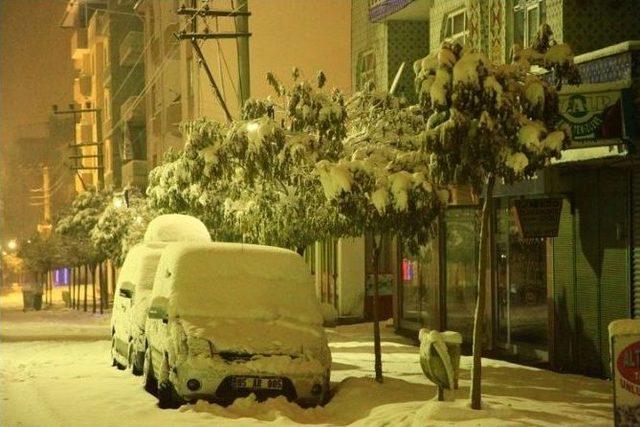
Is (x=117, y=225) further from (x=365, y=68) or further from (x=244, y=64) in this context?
(x=244, y=64)

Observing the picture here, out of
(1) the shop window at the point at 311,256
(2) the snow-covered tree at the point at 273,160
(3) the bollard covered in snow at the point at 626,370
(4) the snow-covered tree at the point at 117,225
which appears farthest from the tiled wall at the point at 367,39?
(3) the bollard covered in snow at the point at 626,370

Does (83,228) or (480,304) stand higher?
(83,228)

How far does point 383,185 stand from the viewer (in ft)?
42.9

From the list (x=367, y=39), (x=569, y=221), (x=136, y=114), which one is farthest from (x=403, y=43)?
(x=136, y=114)

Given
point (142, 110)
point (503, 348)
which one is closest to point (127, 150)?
point (142, 110)

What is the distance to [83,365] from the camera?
17.5 meters

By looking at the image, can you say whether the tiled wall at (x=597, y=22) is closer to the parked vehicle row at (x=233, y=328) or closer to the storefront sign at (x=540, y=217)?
the storefront sign at (x=540, y=217)

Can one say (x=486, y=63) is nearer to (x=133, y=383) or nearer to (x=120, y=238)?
(x=133, y=383)

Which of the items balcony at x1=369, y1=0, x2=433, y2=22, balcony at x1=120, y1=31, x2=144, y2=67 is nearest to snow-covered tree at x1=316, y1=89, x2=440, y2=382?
balcony at x1=369, y1=0, x2=433, y2=22

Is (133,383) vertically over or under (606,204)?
under

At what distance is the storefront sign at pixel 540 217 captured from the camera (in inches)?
633

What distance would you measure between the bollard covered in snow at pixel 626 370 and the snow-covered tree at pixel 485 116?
1902mm

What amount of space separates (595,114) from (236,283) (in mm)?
4960

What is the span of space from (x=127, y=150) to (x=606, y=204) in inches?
1603
